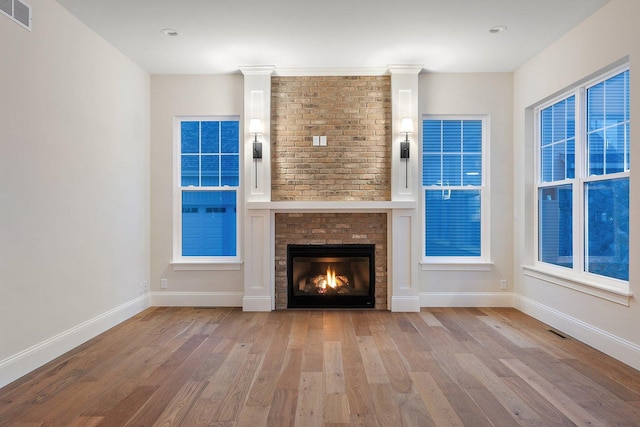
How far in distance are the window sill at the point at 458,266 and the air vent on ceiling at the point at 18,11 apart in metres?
4.35

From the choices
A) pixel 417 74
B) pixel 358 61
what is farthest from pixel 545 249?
pixel 358 61

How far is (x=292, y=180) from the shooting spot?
493 cm

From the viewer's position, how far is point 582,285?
3.65 m

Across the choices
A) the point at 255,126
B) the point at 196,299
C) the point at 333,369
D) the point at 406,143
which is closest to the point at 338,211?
the point at 406,143

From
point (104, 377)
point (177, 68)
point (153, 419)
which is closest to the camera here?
point (153, 419)

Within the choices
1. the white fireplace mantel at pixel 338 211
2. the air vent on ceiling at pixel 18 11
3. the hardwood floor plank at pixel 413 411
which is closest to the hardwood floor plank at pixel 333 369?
the hardwood floor plank at pixel 413 411

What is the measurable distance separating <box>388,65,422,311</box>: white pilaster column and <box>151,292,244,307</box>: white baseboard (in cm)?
189

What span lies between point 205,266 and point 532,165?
3966 millimetres

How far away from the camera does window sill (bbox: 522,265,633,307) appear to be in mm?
3183

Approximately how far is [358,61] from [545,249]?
2896 millimetres

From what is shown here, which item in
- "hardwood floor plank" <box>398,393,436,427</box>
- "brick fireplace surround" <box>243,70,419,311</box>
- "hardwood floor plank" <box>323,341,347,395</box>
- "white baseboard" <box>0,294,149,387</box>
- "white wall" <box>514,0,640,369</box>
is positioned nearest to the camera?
"hardwood floor plank" <box>398,393,436,427</box>

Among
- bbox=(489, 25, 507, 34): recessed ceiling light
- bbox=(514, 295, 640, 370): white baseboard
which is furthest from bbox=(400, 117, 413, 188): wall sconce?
bbox=(514, 295, 640, 370): white baseboard

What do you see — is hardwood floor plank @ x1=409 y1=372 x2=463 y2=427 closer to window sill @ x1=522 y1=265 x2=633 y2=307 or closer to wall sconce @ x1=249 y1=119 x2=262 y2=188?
window sill @ x1=522 y1=265 x2=633 y2=307

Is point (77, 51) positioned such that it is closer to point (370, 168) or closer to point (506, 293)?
point (370, 168)
